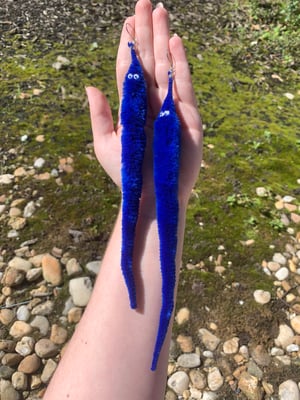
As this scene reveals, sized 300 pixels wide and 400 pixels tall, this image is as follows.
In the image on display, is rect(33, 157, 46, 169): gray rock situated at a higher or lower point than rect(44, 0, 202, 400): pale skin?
lower

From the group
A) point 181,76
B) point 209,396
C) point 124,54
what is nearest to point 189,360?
point 209,396

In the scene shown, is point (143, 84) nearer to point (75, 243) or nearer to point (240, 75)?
point (75, 243)

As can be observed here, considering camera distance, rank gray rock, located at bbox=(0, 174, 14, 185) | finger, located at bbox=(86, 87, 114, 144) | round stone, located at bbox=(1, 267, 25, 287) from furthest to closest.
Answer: gray rock, located at bbox=(0, 174, 14, 185) < round stone, located at bbox=(1, 267, 25, 287) < finger, located at bbox=(86, 87, 114, 144)

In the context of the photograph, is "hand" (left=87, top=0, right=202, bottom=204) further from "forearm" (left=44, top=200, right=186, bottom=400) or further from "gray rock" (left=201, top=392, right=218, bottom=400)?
"gray rock" (left=201, top=392, right=218, bottom=400)

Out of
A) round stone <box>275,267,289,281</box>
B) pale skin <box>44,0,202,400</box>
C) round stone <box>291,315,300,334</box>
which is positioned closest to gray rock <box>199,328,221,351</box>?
round stone <box>291,315,300,334</box>

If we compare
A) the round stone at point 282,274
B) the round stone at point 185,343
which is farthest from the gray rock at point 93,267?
the round stone at point 282,274

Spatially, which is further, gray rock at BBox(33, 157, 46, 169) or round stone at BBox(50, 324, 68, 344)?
gray rock at BBox(33, 157, 46, 169)

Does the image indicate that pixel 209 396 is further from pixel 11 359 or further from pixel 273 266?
pixel 11 359
